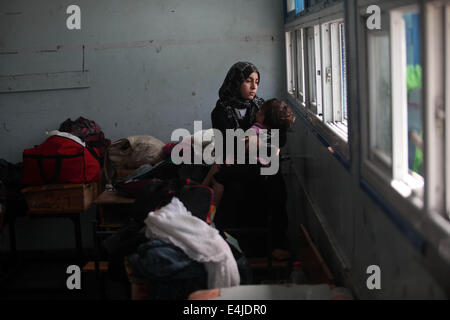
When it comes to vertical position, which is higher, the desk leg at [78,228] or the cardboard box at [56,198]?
the cardboard box at [56,198]

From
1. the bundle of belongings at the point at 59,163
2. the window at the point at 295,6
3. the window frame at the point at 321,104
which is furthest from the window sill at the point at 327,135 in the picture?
the bundle of belongings at the point at 59,163

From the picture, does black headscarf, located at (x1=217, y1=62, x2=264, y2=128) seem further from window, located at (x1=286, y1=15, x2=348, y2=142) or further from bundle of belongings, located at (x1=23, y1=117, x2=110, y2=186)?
bundle of belongings, located at (x1=23, y1=117, x2=110, y2=186)

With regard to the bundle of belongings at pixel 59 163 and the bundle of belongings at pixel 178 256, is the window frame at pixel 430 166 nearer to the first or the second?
the bundle of belongings at pixel 178 256

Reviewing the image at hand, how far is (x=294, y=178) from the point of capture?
5.33 meters

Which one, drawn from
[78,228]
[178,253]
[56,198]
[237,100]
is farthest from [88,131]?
[178,253]

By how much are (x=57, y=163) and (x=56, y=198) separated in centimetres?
28

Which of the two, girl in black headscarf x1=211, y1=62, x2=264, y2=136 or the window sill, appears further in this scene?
girl in black headscarf x1=211, y1=62, x2=264, y2=136

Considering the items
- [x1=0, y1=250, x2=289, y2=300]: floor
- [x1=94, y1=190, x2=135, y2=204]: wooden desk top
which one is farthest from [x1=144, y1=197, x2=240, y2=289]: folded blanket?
[x1=94, y1=190, x2=135, y2=204]: wooden desk top

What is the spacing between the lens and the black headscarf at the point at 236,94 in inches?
183

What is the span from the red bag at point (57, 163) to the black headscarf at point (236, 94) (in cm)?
123

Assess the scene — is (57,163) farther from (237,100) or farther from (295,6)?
(295,6)

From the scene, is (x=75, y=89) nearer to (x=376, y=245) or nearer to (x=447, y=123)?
(x=376, y=245)

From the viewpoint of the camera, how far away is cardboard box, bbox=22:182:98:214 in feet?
15.5

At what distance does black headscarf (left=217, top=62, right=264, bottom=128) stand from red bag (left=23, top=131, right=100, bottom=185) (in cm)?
123
